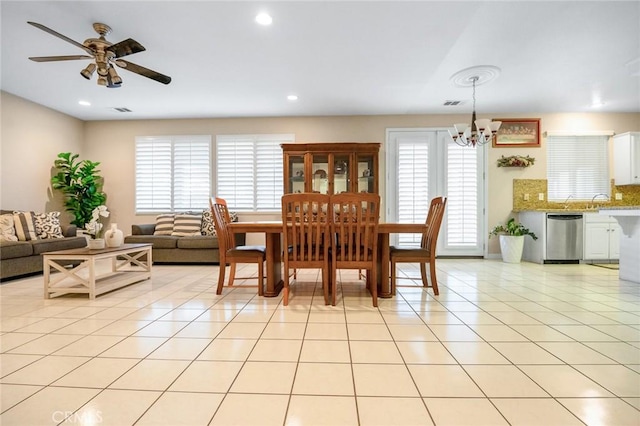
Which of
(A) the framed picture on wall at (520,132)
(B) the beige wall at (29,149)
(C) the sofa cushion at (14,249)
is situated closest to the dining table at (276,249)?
(C) the sofa cushion at (14,249)

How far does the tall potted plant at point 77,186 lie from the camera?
16.0ft

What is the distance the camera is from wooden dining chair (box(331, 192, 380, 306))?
8.05 ft

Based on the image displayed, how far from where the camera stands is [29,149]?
4562mm

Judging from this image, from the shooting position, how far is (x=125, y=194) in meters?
5.61

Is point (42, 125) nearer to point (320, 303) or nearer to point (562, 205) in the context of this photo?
point (320, 303)

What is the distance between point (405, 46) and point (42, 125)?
5665 mm

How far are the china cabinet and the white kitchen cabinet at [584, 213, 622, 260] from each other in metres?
3.36

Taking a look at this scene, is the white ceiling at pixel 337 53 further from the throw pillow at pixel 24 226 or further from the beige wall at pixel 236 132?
the throw pillow at pixel 24 226

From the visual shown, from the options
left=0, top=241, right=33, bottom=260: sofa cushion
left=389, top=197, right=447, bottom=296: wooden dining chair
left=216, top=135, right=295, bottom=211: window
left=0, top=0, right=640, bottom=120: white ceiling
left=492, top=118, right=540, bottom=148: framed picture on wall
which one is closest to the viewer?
left=0, top=0, right=640, bottom=120: white ceiling

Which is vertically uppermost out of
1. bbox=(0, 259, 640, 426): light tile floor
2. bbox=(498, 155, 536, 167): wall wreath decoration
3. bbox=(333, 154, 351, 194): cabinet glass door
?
bbox=(498, 155, 536, 167): wall wreath decoration

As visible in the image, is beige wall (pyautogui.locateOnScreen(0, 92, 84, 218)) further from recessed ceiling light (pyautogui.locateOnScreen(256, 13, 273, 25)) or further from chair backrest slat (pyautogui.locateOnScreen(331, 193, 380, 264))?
chair backrest slat (pyautogui.locateOnScreen(331, 193, 380, 264))

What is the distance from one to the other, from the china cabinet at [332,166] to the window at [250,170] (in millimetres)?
568

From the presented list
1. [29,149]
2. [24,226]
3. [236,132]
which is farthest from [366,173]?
[29,149]

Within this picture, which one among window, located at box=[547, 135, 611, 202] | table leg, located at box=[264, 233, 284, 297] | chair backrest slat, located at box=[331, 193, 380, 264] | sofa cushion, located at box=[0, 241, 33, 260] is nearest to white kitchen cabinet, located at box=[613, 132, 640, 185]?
window, located at box=[547, 135, 611, 202]
